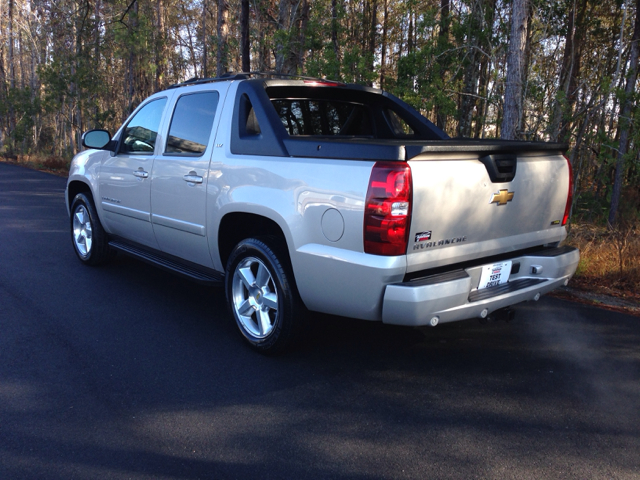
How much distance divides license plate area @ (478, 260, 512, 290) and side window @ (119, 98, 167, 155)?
10.4 ft

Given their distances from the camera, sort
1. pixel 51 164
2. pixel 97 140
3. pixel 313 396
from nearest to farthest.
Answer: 1. pixel 313 396
2. pixel 97 140
3. pixel 51 164

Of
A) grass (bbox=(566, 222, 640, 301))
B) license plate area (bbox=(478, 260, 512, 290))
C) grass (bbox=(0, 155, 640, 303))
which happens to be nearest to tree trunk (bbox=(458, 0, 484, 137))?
grass (bbox=(0, 155, 640, 303))

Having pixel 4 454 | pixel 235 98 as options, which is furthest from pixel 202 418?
pixel 235 98

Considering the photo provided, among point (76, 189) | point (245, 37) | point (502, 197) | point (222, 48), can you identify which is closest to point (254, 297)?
point (502, 197)

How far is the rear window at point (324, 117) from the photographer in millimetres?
4543

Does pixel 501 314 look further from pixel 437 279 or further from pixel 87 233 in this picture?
pixel 87 233

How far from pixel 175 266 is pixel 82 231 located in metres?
2.31

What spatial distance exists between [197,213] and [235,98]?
946mm

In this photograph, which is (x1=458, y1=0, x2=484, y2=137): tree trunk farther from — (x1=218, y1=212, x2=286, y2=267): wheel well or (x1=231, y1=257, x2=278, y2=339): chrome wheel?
(x1=231, y1=257, x2=278, y2=339): chrome wheel

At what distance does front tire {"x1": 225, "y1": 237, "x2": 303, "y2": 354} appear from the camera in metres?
3.69

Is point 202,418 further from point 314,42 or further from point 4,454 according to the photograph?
point 314,42

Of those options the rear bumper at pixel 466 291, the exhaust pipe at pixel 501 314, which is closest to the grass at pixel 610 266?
the rear bumper at pixel 466 291

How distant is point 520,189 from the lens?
363 centimetres

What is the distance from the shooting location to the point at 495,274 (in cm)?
356
